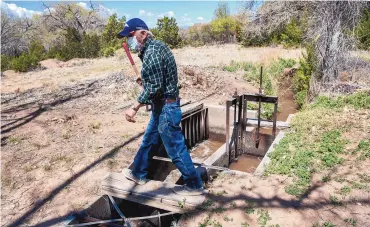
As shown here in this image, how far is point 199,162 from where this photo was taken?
16.7ft

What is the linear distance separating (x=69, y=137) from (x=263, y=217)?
15.3 feet

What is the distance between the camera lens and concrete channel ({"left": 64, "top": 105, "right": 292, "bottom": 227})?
13.5 feet

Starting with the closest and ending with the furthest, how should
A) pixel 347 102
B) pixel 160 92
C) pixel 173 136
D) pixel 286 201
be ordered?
pixel 160 92
pixel 173 136
pixel 286 201
pixel 347 102

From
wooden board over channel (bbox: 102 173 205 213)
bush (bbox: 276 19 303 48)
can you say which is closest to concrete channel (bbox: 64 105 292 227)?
wooden board over channel (bbox: 102 173 205 213)

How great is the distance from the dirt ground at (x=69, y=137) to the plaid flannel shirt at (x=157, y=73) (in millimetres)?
1539

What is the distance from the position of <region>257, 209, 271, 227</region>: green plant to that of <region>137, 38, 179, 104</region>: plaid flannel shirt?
1.70m

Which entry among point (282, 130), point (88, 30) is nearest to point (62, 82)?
point (282, 130)

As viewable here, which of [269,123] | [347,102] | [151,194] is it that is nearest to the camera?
[151,194]

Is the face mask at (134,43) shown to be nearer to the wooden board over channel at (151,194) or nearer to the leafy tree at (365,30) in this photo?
the wooden board over channel at (151,194)

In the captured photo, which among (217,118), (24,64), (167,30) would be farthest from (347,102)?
(167,30)

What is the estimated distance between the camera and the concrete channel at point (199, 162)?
162 inches

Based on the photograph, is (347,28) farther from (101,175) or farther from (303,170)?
(101,175)

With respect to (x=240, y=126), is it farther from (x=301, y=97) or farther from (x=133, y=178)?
(x=133, y=178)

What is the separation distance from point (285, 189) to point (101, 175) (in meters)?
2.85
